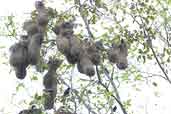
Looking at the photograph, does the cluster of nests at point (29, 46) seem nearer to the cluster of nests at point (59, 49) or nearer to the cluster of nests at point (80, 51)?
the cluster of nests at point (59, 49)

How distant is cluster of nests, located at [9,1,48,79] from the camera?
4.66 metres

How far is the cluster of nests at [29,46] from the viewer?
4.66 metres

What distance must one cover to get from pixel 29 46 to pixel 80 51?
0.43 m

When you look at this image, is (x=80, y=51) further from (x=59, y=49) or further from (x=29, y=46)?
(x=29, y=46)

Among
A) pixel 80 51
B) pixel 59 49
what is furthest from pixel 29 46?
pixel 80 51

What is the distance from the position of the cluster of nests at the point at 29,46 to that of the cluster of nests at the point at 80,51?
0.16 metres

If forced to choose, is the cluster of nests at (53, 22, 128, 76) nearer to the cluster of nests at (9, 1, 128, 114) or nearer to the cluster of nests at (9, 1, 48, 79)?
the cluster of nests at (9, 1, 128, 114)

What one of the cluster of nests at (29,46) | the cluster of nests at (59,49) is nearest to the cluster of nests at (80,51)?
the cluster of nests at (59,49)

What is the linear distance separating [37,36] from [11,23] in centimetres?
226

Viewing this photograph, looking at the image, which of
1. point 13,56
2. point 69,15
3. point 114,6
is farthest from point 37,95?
point 114,6

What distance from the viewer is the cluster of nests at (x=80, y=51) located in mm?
→ 4625

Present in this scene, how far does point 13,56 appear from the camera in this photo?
4.72 m

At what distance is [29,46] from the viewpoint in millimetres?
4668

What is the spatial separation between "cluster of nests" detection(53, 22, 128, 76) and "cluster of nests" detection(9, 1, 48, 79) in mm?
160
